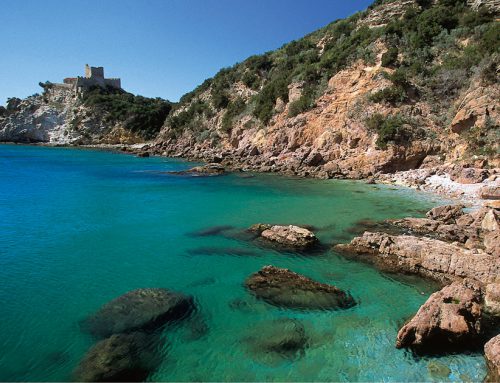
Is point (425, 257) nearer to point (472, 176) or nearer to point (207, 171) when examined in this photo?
point (472, 176)

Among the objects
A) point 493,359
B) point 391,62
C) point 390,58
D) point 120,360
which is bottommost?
point 120,360

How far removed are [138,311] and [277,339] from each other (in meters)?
3.28

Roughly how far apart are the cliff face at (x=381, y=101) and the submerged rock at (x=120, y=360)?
23.8 meters

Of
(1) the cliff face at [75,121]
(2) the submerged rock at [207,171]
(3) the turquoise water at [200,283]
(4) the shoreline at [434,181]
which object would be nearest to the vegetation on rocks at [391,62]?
(4) the shoreline at [434,181]

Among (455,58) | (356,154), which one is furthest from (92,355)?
(455,58)

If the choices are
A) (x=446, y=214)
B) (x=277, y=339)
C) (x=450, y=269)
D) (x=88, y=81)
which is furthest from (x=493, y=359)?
(x=88, y=81)

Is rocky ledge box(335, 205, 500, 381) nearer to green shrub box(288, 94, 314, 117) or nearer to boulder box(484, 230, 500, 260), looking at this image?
boulder box(484, 230, 500, 260)

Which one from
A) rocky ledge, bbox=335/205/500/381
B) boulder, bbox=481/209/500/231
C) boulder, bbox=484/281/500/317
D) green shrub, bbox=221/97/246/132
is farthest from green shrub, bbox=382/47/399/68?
boulder, bbox=484/281/500/317

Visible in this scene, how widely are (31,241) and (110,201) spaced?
318 inches

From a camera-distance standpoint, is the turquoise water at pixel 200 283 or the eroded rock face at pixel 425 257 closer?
the turquoise water at pixel 200 283

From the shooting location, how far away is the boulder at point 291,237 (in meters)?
12.3

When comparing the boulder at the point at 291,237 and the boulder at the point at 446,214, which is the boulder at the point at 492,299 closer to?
the boulder at the point at 291,237

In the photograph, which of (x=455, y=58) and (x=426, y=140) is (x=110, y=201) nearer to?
(x=426, y=140)

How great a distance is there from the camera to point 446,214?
1479 centimetres
